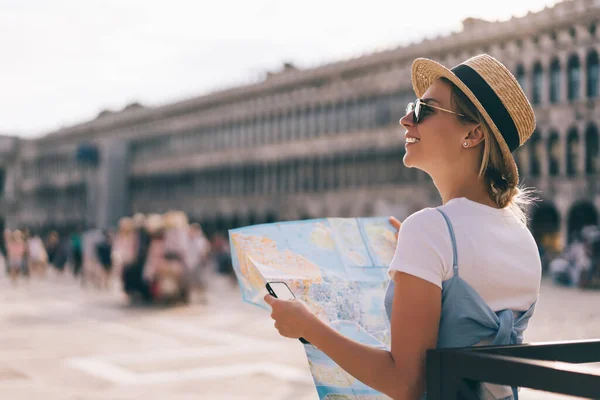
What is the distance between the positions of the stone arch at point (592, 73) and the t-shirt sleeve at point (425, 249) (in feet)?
126

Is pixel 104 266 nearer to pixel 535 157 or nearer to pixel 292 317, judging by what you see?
pixel 292 317

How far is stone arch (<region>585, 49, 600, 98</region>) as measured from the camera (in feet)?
124

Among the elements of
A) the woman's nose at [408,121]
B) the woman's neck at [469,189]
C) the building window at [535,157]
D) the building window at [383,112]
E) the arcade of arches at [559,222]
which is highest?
the building window at [383,112]

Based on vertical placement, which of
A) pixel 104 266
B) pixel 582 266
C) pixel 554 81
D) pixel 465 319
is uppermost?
pixel 554 81

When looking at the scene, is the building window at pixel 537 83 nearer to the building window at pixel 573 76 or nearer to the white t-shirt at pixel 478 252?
the building window at pixel 573 76

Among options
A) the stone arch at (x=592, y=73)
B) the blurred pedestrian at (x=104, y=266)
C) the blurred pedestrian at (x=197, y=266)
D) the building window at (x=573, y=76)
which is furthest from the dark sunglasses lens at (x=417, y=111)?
the building window at (x=573, y=76)

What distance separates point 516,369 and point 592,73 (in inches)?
1535

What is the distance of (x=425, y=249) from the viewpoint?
6.54 ft

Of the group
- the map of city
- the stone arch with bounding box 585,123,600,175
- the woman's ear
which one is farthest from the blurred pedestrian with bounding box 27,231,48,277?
the woman's ear

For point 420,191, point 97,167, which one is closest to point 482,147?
point 420,191

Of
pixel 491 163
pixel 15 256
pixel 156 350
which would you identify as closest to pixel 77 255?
pixel 15 256

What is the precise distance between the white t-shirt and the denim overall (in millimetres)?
22

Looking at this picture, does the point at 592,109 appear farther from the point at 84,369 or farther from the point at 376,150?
the point at 84,369

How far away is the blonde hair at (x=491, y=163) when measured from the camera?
2246 mm
